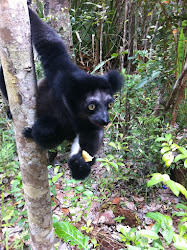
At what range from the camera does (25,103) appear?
1.42 meters

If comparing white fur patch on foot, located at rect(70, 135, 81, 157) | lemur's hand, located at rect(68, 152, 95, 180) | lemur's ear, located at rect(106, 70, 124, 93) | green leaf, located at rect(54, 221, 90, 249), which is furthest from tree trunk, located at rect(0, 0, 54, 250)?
lemur's ear, located at rect(106, 70, 124, 93)

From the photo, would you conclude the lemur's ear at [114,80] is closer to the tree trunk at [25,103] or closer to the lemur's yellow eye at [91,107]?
the lemur's yellow eye at [91,107]

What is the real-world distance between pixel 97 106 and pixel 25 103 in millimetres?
643

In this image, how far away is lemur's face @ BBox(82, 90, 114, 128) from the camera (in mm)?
1777

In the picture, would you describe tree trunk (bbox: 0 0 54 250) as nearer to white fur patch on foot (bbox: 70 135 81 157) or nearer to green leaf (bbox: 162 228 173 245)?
white fur patch on foot (bbox: 70 135 81 157)

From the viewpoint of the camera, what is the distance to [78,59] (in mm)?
5070

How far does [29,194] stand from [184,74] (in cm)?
225

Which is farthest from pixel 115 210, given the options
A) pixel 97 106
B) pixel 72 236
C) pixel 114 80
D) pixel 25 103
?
pixel 25 103

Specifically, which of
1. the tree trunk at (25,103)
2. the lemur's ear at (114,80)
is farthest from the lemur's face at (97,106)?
the tree trunk at (25,103)

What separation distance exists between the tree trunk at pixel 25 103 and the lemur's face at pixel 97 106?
51 centimetres

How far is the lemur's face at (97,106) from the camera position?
1.78 m

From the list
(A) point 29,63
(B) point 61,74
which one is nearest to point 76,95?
(B) point 61,74

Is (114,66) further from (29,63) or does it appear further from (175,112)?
(29,63)

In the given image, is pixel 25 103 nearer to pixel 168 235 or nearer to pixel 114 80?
pixel 114 80
